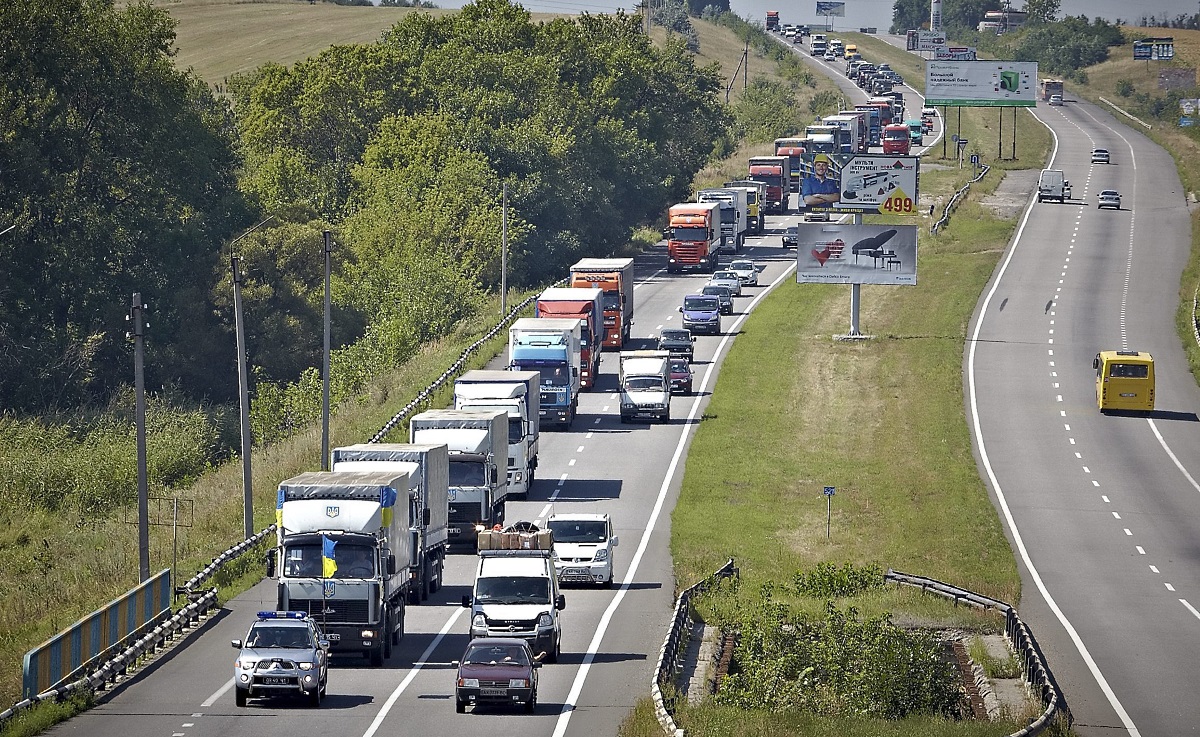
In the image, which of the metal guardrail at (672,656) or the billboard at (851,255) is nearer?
the metal guardrail at (672,656)

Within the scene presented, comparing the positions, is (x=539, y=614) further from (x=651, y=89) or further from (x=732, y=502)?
(x=651, y=89)

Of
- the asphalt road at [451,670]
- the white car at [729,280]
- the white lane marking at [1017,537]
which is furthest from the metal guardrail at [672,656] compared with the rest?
the white car at [729,280]

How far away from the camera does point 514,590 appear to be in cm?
3375

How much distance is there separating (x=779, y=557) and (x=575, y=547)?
7.89 metres

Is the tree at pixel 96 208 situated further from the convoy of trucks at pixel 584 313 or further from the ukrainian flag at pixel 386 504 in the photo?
the ukrainian flag at pixel 386 504

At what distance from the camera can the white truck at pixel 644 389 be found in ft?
216

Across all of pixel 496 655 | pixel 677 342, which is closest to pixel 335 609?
pixel 496 655

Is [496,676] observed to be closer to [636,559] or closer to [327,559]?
[327,559]

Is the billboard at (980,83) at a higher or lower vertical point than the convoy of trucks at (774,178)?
higher

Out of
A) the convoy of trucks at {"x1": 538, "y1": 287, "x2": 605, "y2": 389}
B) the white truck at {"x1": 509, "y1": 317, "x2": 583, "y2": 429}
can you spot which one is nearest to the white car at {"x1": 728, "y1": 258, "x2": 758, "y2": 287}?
the convoy of trucks at {"x1": 538, "y1": 287, "x2": 605, "y2": 389}

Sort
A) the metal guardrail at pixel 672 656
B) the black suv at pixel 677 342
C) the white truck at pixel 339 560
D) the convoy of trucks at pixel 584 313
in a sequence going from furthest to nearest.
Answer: the black suv at pixel 677 342 < the convoy of trucks at pixel 584 313 < the white truck at pixel 339 560 < the metal guardrail at pixel 672 656

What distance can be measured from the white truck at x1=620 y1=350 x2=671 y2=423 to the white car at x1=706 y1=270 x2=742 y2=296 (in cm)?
2806

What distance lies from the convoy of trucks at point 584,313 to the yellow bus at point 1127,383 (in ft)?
72.7

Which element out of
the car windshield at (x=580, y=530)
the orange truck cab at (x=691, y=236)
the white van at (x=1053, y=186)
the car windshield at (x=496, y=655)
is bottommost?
the car windshield at (x=580, y=530)
